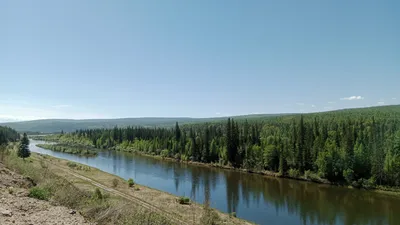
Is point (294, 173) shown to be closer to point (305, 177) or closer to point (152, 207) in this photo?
point (305, 177)

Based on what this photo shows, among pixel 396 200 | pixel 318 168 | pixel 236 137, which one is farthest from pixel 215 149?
pixel 396 200

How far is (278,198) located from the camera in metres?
43.8

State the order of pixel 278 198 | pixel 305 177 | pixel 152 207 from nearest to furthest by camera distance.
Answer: pixel 152 207, pixel 278 198, pixel 305 177

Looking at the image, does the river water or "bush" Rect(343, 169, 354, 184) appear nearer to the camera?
the river water

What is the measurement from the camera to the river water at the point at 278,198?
113 ft

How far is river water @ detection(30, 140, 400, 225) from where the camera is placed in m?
34.5

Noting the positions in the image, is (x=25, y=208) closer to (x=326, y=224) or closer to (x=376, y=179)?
(x=326, y=224)

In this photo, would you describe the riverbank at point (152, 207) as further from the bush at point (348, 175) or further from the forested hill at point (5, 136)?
the forested hill at point (5, 136)

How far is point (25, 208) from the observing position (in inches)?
499

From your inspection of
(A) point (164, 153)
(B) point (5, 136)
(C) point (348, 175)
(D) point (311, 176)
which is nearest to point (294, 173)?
(D) point (311, 176)

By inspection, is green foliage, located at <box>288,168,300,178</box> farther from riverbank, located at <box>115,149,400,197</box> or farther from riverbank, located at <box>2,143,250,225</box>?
riverbank, located at <box>2,143,250,225</box>

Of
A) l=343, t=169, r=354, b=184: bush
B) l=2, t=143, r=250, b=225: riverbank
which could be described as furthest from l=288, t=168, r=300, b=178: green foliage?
l=2, t=143, r=250, b=225: riverbank

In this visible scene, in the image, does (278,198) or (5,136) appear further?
(5,136)

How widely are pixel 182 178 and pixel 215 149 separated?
26751 mm
